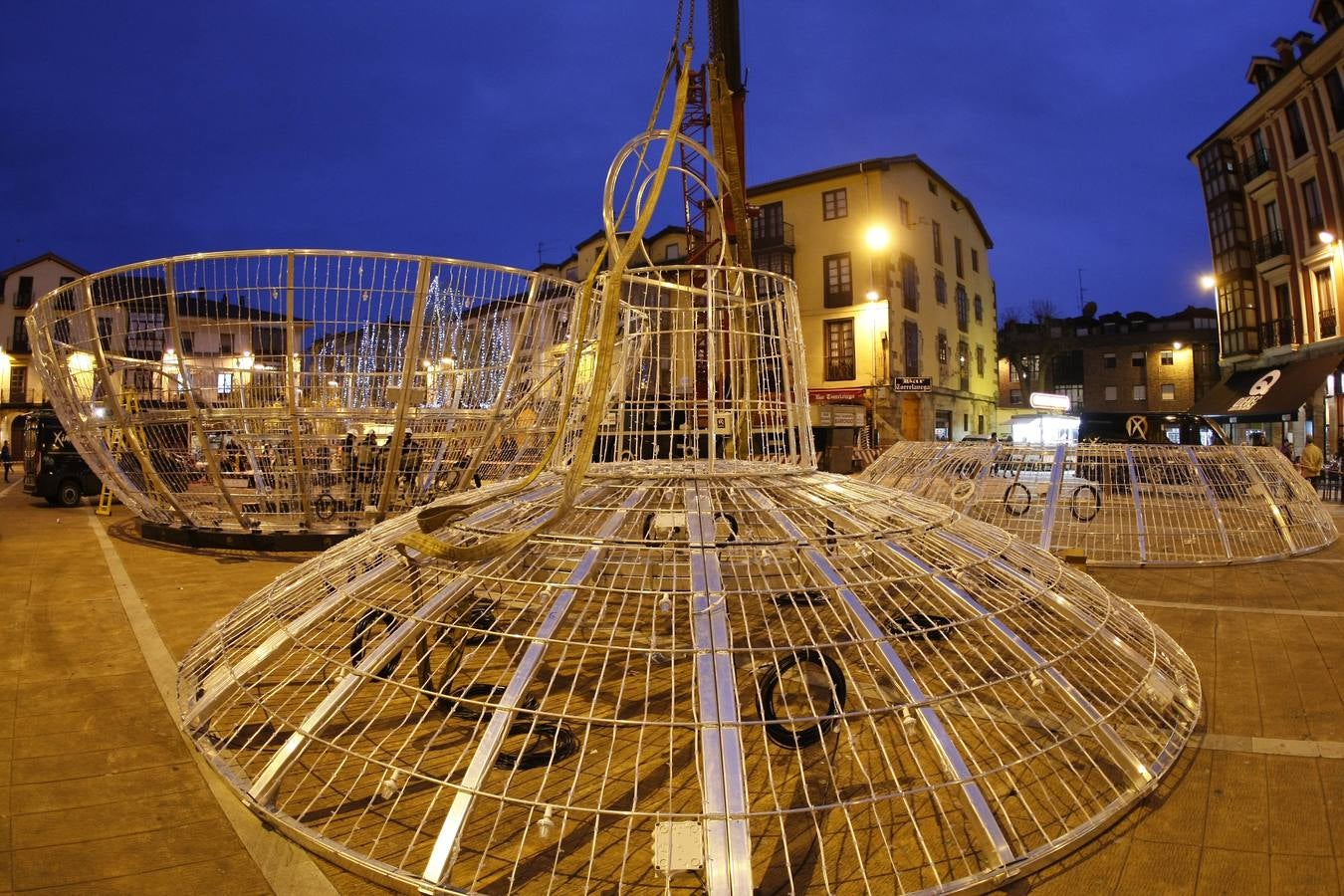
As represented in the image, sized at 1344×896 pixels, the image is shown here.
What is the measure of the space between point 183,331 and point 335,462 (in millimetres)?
2439

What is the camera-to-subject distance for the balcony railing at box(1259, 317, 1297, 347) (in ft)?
77.4

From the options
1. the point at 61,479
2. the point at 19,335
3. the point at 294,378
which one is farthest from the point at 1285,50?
the point at 19,335

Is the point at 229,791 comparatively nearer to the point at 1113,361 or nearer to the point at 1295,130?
the point at 1295,130

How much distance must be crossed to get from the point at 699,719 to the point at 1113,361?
52773mm

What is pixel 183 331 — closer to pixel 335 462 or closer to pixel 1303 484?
pixel 335 462

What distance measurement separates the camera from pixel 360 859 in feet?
7.32

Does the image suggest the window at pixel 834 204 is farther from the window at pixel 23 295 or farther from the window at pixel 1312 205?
the window at pixel 23 295

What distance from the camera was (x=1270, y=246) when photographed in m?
24.5

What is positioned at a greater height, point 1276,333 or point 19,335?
point 19,335

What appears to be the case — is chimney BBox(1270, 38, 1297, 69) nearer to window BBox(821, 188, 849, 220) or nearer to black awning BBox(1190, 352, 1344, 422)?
black awning BBox(1190, 352, 1344, 422)

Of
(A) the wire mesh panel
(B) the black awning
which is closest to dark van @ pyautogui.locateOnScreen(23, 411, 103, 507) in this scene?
(A) the wire mesh panel

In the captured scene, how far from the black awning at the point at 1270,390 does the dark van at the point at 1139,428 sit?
1.99m

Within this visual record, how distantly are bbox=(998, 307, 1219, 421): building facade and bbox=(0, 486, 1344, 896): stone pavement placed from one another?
133 ft

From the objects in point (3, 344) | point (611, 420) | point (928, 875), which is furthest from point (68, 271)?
point (928, 875)
